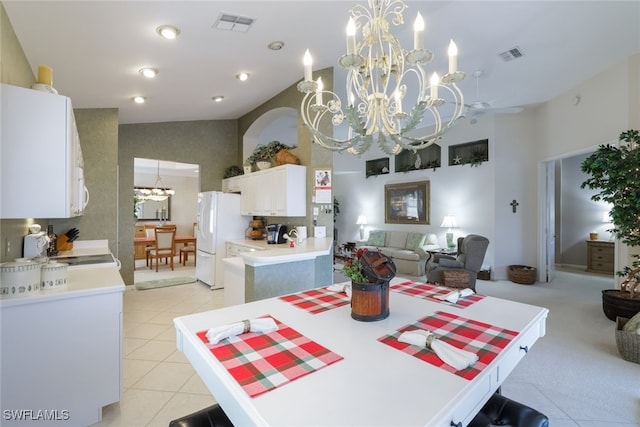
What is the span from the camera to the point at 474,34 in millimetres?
3340

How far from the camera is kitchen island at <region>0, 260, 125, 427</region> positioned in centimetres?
168

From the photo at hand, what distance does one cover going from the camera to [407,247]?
6.80 metres

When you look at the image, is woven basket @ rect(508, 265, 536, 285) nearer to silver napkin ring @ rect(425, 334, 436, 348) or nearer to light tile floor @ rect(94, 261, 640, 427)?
light tile floor @ rect(94, 261, 640, 427)

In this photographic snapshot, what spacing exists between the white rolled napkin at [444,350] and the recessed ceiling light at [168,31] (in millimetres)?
2801

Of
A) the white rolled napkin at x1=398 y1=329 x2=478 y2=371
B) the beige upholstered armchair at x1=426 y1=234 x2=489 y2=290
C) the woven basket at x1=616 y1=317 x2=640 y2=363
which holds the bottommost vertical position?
the woven basket at x1=616 y1=317 x2=640 y2=363

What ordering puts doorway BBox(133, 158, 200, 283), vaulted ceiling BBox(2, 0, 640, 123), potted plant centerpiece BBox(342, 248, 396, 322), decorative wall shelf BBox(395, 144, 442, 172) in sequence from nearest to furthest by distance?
potted plant centerpiece BBox(342, 248, 396, 322)
vaulted ceiling BBox(2, 0, 640, 123)
decorative wall shelf BBox(395, 144, 442, 172)
doorway BBox(133, 158, 200, 283)

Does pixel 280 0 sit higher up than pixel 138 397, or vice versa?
pixel 280 0

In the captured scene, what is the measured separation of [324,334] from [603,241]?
26.1 feet

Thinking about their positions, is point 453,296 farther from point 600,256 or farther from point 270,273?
point 600,256

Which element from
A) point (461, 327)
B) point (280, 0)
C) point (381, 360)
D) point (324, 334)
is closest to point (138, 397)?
point (324, 334)

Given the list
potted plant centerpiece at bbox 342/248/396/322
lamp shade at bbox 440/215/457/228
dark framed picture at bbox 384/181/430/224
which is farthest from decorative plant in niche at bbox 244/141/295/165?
potted plant centerpiece at bbox 342/248/396/322

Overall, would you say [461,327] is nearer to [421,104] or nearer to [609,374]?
[421,104]

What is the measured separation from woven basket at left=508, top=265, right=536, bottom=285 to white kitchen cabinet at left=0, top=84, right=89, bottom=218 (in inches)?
252

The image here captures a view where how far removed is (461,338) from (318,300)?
2.52 ft
